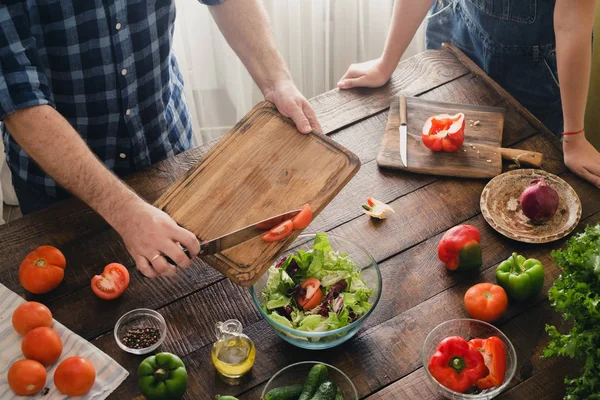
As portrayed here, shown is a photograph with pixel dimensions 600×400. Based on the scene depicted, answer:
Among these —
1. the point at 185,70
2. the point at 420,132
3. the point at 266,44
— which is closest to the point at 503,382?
the point at 420,132

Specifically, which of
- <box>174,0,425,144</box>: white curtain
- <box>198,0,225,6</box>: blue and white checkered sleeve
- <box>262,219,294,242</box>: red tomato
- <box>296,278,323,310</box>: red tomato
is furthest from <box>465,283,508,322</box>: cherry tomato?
<box>174,0,425,144</box>: white curtain

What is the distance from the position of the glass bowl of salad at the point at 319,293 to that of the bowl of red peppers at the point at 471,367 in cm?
18

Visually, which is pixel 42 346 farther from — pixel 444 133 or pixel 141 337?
pixel 444 133

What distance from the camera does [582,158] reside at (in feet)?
6.47

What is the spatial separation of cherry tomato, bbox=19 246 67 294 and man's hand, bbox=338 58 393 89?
1.03 meters

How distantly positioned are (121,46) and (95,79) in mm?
117

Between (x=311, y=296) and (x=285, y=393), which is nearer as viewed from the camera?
(x=285, y=393)

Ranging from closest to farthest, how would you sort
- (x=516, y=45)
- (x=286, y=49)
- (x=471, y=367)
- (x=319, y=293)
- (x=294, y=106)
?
1. (x=471, y=367)
2. (x=319, y=293)
3. (x=294, y=106)
4. (x=516, y=45)
5. (x=286, y=49)

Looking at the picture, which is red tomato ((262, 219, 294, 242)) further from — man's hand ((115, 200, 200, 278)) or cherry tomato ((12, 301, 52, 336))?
cherry tomato ((12, 301, 52, 336))

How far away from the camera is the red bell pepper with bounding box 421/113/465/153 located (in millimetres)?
2014

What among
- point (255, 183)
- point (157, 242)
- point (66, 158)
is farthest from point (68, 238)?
point (255, 183)

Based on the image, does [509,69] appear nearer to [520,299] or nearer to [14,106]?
[520,299]

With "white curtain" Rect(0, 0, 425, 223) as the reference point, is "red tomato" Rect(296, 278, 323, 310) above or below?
above

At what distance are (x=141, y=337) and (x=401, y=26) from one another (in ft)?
4.25
